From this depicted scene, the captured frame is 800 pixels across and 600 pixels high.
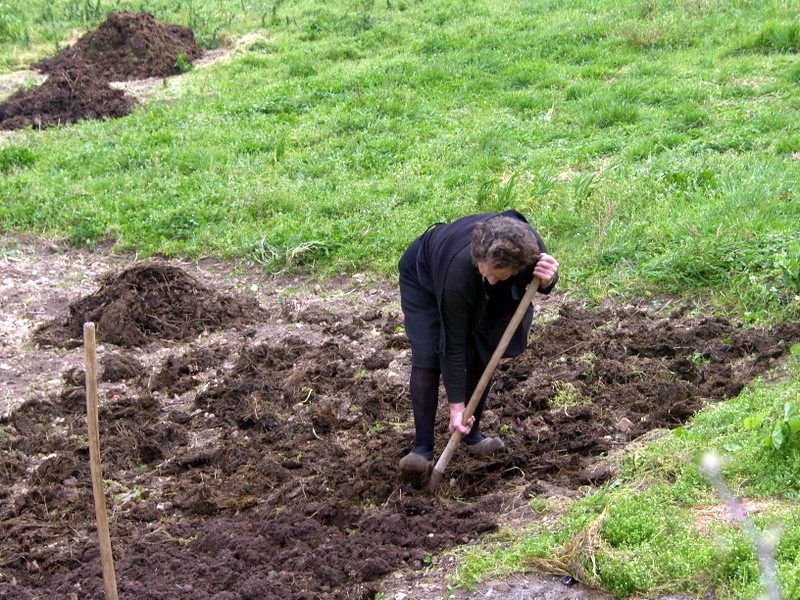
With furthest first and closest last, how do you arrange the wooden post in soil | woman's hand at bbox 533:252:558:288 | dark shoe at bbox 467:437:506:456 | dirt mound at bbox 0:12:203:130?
dirt mound at bbox 0:12:203:130, dark shoe at bbox 467:437:506:456, woman's hand at bbox 533:252:558:288, the wooden post in soil

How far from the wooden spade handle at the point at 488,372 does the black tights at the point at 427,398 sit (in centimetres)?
14

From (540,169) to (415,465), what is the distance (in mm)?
4711

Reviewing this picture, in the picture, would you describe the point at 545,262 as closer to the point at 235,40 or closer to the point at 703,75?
the point at 703,75

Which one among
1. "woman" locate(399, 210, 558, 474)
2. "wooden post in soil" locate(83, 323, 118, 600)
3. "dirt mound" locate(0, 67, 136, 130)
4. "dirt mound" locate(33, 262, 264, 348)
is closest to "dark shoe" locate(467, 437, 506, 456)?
"woman" locate(399, 210, 558, 474)

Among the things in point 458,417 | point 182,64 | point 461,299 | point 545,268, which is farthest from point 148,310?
point 182,64

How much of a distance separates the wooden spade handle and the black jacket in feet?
0.25

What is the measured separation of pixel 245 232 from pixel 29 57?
8123 mm

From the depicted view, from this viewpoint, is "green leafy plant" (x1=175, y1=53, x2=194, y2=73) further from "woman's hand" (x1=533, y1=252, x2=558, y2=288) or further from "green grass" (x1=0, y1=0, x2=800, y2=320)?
"woman's hand" (x1=533, y1=252, x2=558, y2=288)

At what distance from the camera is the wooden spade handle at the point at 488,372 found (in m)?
4.48

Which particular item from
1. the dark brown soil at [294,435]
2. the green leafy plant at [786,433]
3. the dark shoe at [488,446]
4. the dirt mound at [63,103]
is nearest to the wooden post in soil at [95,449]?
the dark brown soil at [294,435]

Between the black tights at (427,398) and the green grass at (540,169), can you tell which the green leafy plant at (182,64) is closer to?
the green grass at (540,169)

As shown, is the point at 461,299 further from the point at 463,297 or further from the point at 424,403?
the point at 424,403

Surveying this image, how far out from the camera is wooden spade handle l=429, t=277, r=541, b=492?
4.48 metres

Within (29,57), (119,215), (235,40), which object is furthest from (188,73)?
(119,215)
